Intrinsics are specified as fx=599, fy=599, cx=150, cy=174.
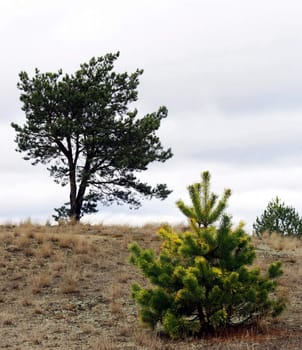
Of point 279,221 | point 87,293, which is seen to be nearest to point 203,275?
point 87,293

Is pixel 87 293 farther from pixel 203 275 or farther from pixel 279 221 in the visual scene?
pixel 279 221

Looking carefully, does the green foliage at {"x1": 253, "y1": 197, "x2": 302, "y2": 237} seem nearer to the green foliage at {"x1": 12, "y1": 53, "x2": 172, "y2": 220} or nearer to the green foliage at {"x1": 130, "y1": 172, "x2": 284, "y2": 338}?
the green foliage at {"x1": 12, "y1": 53, "x2": 172, "y2": 220}

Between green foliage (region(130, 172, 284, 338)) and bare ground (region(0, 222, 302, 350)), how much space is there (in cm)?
40

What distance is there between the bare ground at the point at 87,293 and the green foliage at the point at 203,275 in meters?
0.40

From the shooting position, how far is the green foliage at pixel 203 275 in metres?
10.3

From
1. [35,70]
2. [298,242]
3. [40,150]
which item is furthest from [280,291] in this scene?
[35,70]

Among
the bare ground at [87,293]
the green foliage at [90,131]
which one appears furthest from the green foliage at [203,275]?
the green foliage at [90,131]

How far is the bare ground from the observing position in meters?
10.6

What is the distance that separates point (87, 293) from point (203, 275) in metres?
5.48

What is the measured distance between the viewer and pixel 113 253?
61.3ft

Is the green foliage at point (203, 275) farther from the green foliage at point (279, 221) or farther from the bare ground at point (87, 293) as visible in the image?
the green foliage at point (279, 221)

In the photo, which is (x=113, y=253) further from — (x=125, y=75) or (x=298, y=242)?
(x=125, y=75)

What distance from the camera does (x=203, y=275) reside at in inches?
406

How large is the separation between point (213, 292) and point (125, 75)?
2001cm
